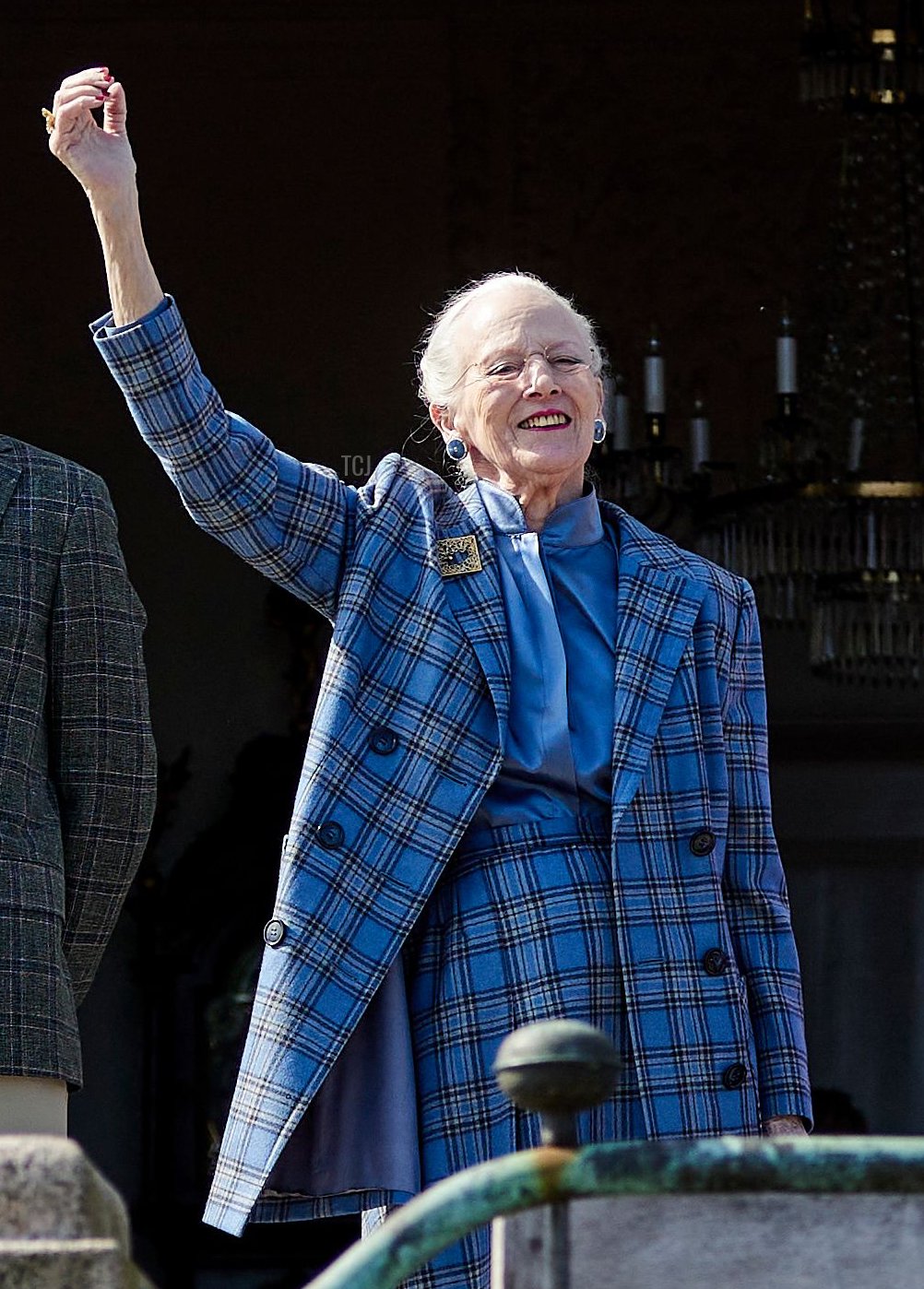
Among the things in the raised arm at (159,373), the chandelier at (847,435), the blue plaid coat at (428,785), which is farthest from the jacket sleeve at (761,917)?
the chandelier at (847,435)

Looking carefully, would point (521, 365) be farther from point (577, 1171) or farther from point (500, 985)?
point (577, 1171)

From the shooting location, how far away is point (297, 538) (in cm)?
264

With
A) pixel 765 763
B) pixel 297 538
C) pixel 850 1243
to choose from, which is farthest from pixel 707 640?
pixel 850 1243

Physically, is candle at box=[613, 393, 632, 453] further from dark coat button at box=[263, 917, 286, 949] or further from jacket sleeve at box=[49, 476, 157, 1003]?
dark coat button at box=[263, 917, 286, 949]

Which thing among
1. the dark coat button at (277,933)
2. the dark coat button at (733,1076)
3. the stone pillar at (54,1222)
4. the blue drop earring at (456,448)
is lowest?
the stone pillar at (54,1222)

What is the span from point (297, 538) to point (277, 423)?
2.79 m

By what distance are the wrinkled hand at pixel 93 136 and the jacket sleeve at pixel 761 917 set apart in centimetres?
80

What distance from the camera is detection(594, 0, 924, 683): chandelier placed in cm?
504

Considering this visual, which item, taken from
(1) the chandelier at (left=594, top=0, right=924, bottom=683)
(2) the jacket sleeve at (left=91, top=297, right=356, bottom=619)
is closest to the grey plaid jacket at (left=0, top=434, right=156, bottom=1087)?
(2) the jacket sleeve at (left=91, top=297, right=356, bottom=619)

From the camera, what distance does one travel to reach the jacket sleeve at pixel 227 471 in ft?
8.29

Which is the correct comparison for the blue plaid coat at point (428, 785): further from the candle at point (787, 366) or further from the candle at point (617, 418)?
the candle at point (617, 418)

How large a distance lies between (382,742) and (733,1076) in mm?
463

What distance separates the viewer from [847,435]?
5457 mm

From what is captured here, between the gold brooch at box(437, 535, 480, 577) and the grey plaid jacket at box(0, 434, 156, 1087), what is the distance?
12.4 inches
